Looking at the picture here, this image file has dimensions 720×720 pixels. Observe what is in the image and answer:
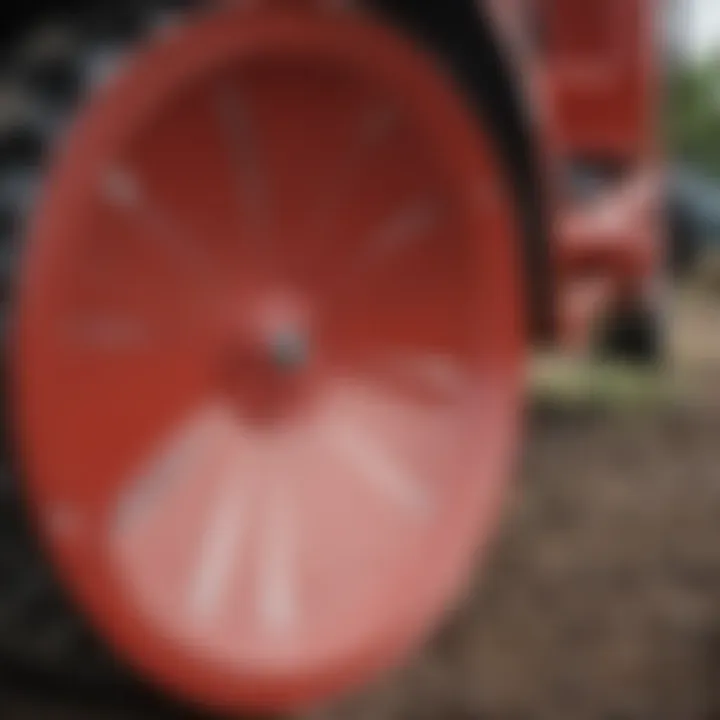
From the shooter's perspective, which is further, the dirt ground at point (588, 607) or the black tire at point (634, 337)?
the black tire at point (634, 337)

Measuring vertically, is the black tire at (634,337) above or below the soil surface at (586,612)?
above

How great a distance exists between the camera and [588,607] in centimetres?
218

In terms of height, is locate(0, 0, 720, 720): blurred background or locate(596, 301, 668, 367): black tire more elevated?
locate(596, 301, 668, 367): black tire

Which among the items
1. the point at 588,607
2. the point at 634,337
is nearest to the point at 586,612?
the point at 588,607

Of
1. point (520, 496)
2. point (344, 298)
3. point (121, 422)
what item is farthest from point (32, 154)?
point (520, 496)

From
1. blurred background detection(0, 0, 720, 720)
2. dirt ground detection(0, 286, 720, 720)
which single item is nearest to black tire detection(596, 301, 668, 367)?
blurred background detection(0, 0, 720, 720)

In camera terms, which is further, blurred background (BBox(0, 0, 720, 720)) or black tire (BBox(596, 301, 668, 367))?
black tire (BBox(596, 301, 668, 367))

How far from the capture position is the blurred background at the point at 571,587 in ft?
6.06

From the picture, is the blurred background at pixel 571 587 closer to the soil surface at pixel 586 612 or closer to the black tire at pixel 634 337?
the soil surface at pixel 586 612

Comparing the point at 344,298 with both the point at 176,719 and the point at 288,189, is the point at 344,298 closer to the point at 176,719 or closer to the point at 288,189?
the point at 288,189

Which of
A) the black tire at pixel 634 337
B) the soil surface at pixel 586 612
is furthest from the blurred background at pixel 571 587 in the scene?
the black tire at pixel 634 337

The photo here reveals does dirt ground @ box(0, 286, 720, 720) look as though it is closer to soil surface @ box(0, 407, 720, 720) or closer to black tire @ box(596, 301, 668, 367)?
soil surface @ box(0, 407, 720, 720)

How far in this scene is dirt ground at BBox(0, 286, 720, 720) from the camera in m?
1.88

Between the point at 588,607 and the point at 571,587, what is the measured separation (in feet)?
0.25
